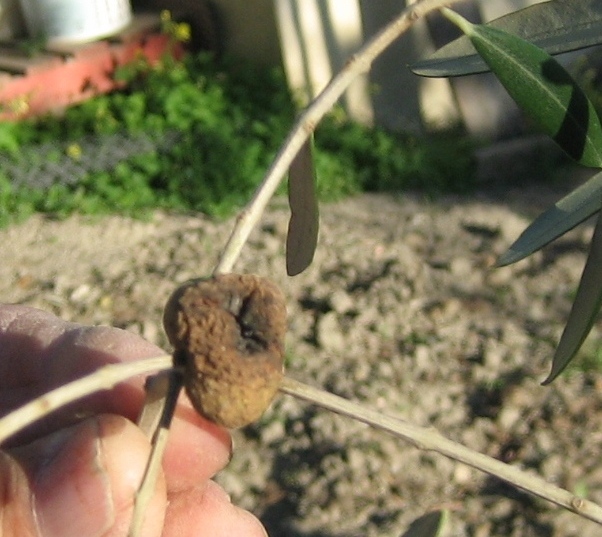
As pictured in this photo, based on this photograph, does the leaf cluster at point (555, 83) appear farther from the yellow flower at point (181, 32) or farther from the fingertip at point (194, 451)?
the yellow flower at point (181, 32)

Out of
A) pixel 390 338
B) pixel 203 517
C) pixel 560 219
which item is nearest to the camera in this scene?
pixel 560 219

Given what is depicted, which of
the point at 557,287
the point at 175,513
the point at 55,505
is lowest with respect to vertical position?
the point at 557,287

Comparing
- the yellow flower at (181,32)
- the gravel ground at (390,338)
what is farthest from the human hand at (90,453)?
the yellow flower at (181,32)

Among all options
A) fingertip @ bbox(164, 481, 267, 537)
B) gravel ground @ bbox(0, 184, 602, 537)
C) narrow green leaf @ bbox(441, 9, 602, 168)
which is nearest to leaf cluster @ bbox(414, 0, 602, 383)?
narrow green leaf @ bbox(441, 9, 602, 168)

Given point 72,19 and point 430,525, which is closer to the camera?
point 430,525

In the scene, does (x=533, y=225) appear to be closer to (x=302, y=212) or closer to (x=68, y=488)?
(x=302, y=212)

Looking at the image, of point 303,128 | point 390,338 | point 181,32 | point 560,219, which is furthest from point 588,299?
point 181,32

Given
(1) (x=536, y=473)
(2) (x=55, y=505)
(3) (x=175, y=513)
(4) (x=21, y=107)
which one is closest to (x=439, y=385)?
(1) (x=536, y=473)

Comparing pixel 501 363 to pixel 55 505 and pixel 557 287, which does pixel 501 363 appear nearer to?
pixel 557 287
